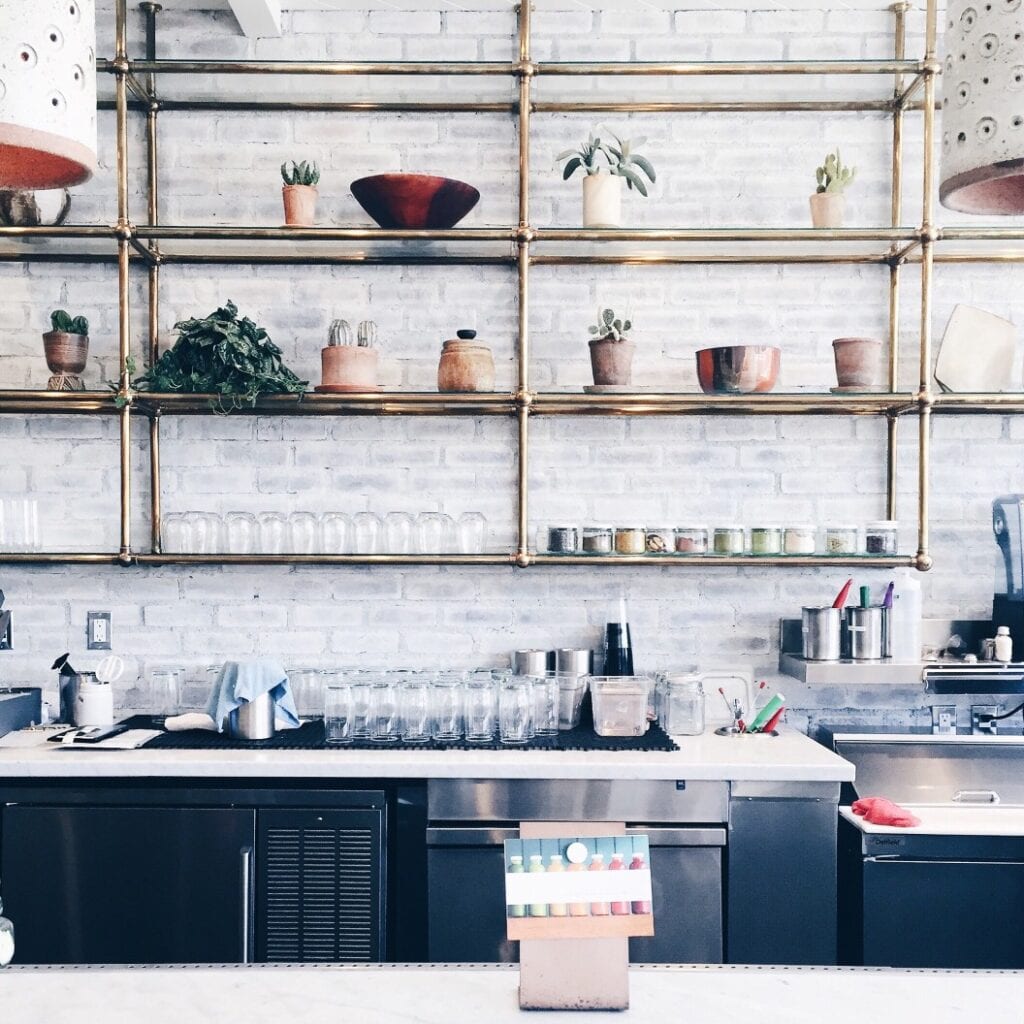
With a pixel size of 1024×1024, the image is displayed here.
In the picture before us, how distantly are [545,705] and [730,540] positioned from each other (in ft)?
2.51

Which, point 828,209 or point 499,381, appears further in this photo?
point 499,381

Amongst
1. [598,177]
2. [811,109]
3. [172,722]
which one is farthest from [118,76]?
[811,109]

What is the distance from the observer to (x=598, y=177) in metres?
2.98

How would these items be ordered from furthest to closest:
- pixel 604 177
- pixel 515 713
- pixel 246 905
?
pixel 604 177, pixel 515 713, pixel 246 905

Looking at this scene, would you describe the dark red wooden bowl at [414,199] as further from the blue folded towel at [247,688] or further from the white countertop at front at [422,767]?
the white countertop at front at [422,767]

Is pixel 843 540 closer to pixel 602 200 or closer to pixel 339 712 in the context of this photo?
pixel 602 200

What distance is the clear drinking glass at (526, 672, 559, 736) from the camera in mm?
2865

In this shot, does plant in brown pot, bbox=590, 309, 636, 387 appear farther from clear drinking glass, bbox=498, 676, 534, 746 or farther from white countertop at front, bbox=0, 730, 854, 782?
white countertop at front, bbox=0, 730, 854, 782

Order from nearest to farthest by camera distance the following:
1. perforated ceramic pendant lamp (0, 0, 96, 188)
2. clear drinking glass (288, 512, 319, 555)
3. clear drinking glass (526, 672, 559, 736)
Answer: perforated ceramic pendant lamp (0, 0, 96, 188) → clear drinking glass (526, 672, 559, 736) → clear drinking glass (288, 512, 319, 555)

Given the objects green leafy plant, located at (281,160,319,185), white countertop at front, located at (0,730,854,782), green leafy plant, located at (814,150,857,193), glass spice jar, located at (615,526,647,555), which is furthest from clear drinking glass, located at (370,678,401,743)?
green leafy plant, located at (814,150,857,193)

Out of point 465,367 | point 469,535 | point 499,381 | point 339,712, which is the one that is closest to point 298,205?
point 465,367

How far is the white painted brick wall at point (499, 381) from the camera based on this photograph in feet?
10.7

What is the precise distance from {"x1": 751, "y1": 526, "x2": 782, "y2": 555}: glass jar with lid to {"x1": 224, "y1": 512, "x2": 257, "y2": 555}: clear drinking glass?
157 centimetres

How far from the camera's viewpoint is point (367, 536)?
3082mm
